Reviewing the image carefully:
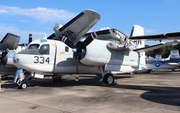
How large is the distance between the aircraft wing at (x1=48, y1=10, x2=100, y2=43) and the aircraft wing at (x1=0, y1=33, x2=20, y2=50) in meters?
4.73

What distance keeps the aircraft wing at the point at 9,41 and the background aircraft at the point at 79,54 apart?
15.3 ft

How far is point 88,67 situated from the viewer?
15.8m

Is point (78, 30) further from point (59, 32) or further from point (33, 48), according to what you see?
point (33, 48)

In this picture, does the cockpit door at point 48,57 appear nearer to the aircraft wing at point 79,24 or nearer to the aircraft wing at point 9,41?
the aircraft wing at point 79,24

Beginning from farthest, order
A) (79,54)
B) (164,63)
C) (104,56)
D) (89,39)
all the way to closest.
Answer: (164,63)
(104,56)
(79,54)
(89,39)

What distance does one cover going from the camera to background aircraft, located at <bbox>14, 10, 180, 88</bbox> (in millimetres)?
13266

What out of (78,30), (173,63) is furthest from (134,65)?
(173,63)

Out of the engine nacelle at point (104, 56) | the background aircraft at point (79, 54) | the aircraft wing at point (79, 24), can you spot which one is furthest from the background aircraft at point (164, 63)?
the aircraft wing at point (79, 24)

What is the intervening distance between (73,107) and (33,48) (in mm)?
6998

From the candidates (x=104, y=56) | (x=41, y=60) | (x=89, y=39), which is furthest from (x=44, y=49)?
(x=104, y=56)

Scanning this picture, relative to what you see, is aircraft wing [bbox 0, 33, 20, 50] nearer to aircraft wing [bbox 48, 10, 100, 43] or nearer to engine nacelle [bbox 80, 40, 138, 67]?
aircraft wing [bbox 48, 10, 100, 43]

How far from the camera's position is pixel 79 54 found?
14188 mm

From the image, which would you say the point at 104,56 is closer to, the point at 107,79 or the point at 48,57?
the point at 107,79

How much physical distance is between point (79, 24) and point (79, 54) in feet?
7.44
